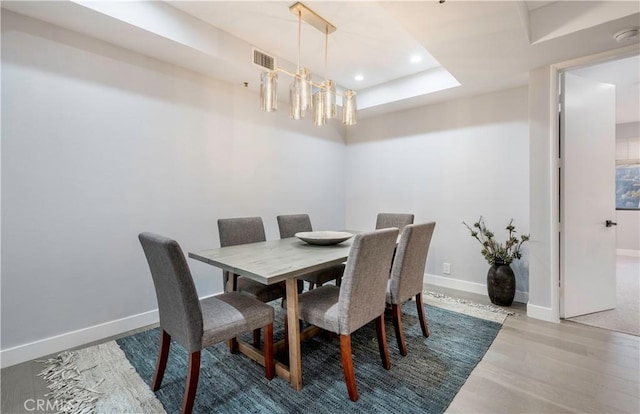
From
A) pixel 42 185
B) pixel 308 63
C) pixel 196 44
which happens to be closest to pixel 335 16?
pixel 308 63

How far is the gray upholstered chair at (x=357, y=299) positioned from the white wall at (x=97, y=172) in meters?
1.70

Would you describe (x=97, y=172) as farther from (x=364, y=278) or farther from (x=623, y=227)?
(x=623, y=227)

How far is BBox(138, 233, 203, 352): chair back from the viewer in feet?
4.48

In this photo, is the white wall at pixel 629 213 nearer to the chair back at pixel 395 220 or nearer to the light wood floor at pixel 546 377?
the light wood floor at pixel 546 377

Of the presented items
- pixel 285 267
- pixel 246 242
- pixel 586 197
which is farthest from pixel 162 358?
pixel 586 197

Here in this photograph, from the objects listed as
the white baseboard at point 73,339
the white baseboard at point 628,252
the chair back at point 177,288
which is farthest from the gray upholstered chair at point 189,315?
the white baseboard at point 628,252

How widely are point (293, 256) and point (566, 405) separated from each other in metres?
1.77

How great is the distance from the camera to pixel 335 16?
7.68ft

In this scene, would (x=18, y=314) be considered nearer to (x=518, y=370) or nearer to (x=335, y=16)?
(x=335, y=16)

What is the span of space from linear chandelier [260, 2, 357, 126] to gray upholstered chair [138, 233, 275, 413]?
1258 millimetres

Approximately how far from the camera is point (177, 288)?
1.41 m

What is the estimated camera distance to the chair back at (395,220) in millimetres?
3068

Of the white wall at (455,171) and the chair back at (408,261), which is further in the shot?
the white wall at (455,171)

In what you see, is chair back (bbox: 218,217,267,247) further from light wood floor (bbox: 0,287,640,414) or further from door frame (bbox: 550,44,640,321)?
door frame (bbox: 550,44,640,321)
